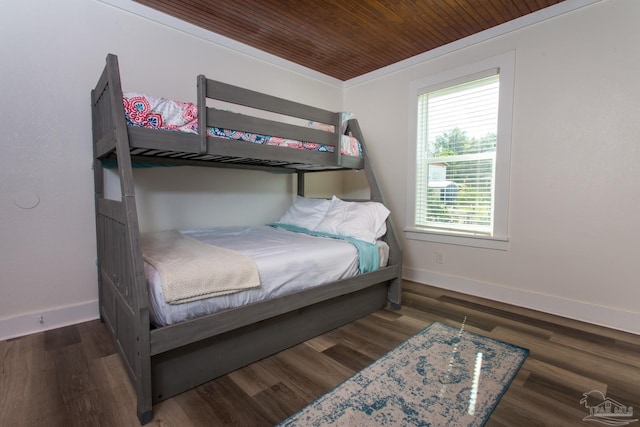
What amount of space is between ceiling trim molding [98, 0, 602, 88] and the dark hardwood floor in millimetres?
2272

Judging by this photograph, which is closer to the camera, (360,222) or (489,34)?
(360,222)

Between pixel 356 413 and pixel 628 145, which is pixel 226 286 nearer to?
pixel 356 413

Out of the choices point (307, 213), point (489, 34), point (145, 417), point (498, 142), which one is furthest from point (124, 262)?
point (489, 34)

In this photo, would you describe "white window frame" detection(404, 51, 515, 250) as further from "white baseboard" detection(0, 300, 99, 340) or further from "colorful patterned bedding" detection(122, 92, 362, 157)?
"white baseboard" detection(0, 300, 99, 340)

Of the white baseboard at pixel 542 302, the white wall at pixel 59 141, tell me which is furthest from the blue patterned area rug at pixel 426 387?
the white wall at pixel 59 141

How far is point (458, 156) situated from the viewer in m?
2.84

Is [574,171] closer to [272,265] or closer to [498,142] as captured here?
[498,142]

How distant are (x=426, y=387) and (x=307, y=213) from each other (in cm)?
177

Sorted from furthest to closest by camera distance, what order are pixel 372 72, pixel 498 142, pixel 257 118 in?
pixel 372 72 → pixel 498 142 → pixel 257 118

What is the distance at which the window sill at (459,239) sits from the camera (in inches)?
103

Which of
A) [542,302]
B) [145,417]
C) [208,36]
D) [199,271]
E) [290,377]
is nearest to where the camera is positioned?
[145,417]

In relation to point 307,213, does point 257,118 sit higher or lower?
higher

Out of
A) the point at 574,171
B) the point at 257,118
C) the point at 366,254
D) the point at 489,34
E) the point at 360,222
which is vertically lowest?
the point at 366,254

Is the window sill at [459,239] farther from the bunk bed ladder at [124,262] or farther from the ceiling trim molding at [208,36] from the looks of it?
the bunk bed ladder at [124,262]
